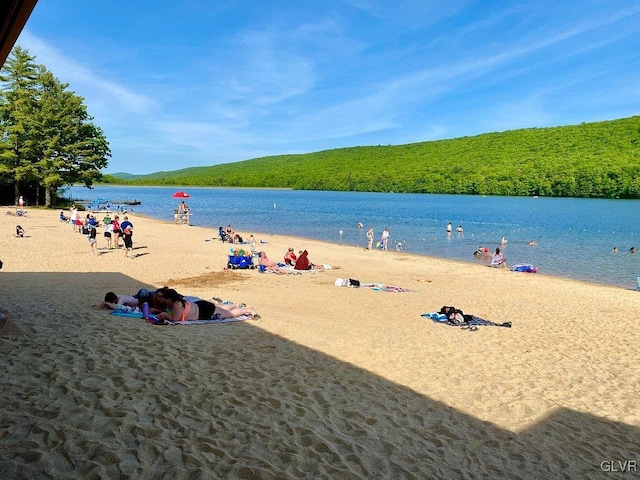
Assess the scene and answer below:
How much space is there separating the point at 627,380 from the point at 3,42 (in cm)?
925

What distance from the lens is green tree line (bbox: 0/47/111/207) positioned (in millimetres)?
38375

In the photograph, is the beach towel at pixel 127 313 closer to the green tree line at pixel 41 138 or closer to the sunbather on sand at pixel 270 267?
the sunbather on sand at pixel 270 267

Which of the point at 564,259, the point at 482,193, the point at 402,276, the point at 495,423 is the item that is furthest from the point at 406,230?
the point at 482,193

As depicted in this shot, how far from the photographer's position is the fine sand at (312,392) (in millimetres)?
4109

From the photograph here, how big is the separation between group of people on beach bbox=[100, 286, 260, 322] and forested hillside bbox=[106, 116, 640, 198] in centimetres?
11110

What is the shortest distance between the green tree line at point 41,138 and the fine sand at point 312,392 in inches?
1285

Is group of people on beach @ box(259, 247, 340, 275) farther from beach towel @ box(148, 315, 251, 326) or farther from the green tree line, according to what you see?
the green tree line

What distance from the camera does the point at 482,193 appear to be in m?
126

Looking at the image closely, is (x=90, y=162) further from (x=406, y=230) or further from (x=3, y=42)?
(x=3, y=42)

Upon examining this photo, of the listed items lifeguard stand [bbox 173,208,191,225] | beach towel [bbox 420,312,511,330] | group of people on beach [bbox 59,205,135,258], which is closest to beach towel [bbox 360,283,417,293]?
beach towel [bbox 420,312,511,330]

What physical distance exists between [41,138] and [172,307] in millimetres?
39678

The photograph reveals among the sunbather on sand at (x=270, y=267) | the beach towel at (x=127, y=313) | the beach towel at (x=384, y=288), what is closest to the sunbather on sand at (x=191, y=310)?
the beach towel at (x=127, y=313)

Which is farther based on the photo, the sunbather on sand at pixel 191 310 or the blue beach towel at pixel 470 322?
the blue beach towel at pixel 470 322

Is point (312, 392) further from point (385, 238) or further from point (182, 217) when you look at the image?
point (182, 217)
